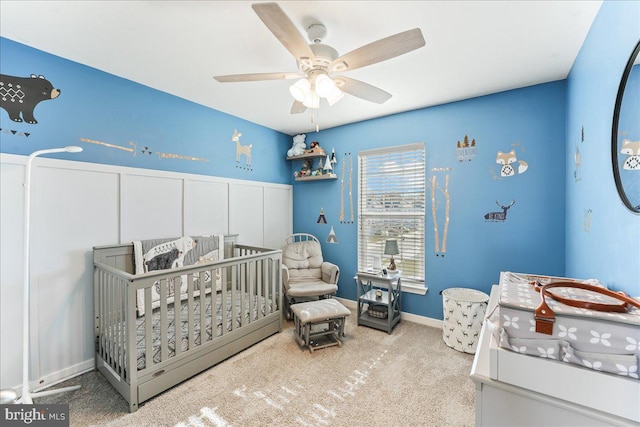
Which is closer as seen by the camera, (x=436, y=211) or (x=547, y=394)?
(x=547, y=394)

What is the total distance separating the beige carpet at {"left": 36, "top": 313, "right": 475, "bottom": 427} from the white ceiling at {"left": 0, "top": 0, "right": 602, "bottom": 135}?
249 cm

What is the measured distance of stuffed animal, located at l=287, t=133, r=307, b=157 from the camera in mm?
4031

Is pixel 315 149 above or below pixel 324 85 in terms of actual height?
above

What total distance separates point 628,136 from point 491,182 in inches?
64.9

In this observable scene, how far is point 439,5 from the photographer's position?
61.1 inches

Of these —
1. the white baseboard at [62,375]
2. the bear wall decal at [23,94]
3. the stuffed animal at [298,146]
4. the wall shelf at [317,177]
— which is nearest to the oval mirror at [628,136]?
the wall shelf at [317,177]

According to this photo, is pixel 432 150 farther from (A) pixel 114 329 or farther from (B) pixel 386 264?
(A) pixel 114 329

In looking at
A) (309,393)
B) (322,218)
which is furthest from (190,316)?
(322,218)

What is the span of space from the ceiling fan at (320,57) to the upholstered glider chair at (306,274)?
2.11 metres

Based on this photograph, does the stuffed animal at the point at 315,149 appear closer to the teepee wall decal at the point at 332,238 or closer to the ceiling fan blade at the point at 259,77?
the teepee wall decal at the point at 332,238

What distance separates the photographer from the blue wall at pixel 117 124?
1.99 metres

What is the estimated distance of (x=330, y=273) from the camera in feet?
11.3

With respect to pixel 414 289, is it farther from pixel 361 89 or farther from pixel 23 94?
pixel 23 94

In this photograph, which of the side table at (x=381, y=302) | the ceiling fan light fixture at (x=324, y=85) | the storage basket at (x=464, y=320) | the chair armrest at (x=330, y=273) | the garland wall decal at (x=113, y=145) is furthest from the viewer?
the chair armrest at (x=330, y=273)
